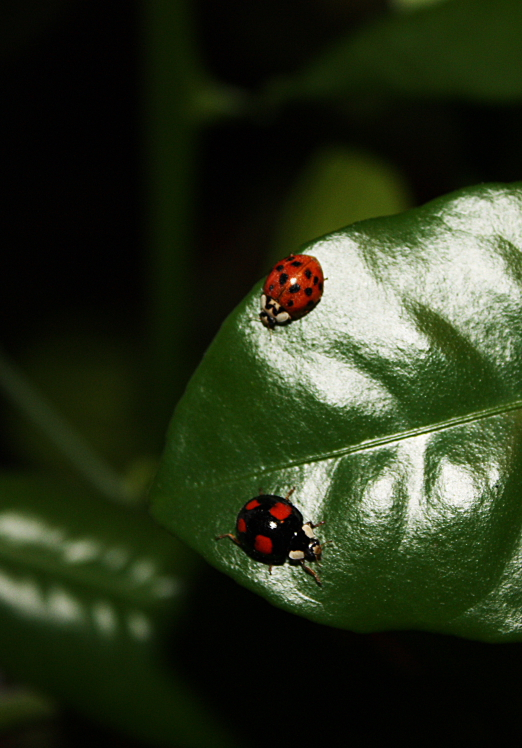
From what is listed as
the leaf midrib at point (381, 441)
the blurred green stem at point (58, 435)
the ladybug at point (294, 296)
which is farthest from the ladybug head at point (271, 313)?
the blurred green stem at point (58, 435)

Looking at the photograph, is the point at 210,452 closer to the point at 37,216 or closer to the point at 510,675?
the point at 510,675

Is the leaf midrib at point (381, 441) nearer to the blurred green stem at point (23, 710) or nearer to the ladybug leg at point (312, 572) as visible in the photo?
the ladybug leg at point (312, 572)

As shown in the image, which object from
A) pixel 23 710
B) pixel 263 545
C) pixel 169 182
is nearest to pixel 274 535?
pixel 263 545

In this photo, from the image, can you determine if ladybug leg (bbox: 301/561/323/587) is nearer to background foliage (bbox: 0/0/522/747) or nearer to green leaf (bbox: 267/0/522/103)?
background foliage (bbox: 0/0/522/747)

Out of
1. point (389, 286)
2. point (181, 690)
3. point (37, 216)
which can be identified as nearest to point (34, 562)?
point (181, 690)

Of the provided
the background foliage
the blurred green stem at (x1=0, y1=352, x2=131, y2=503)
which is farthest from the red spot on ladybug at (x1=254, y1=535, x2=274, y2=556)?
the blurred green stem at (x1=0, y1=352, x2=131, y2=503)
